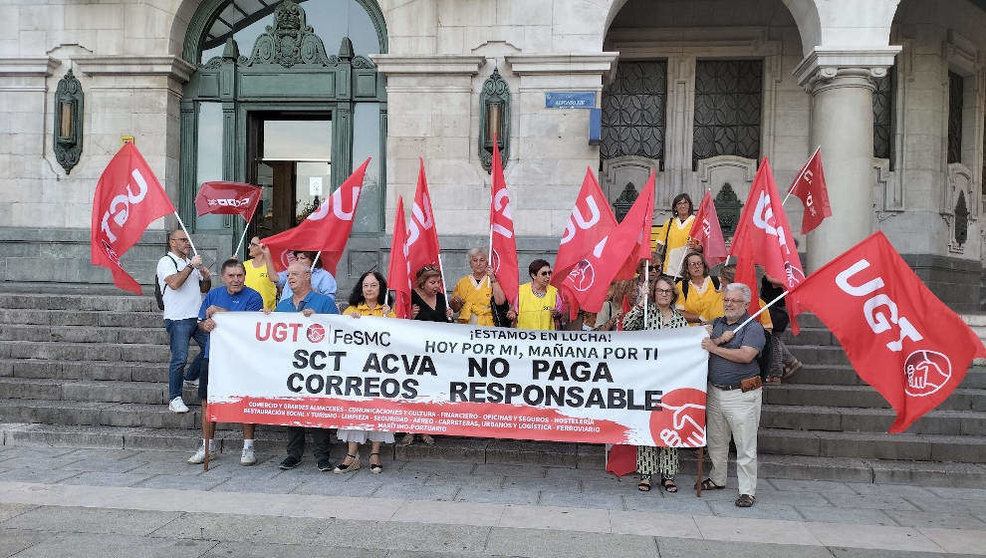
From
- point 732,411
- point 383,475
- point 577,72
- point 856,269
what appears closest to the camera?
point 856,269

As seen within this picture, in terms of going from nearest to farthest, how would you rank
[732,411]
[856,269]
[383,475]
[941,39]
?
[856,269]
[732,411]
[383,475]
[941,39]

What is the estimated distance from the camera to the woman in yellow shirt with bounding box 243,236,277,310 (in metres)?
8.41

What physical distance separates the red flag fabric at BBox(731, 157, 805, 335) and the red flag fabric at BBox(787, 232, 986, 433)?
2.64ft

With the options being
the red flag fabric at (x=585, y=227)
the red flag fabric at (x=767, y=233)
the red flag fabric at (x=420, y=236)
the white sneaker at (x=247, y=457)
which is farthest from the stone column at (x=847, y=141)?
the white sneaker at (x=247, y=457)

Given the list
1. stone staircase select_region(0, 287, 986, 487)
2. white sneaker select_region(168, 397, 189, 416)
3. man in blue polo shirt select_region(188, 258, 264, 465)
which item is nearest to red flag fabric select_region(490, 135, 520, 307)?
stone staircase select_region(0, 287, 986, 487)

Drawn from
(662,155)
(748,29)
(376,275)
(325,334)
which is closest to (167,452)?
(325,334)

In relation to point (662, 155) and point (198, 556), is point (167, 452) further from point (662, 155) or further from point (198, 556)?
point (662, 155)

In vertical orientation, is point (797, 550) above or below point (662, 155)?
below

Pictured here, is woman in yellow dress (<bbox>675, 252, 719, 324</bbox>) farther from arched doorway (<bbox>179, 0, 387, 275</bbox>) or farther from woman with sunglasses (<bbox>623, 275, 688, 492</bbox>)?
arched doorway (<bbox>179, 0, 387, 275</bbox>)

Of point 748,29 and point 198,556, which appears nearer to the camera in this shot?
point 198,556

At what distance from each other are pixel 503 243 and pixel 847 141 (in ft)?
19.4

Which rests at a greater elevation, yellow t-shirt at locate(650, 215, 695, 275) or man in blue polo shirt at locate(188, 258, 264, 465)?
yellow t-shirt at locate(650, 215, 695, 275)

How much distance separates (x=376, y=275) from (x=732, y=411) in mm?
3527

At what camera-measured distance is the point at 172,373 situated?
25.4 ft
